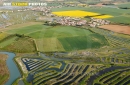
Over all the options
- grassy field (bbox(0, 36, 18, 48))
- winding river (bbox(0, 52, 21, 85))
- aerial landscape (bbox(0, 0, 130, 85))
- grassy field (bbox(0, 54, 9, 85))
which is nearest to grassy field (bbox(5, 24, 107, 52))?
A: aerial landscape (bbox(0, 0, 130, 85))

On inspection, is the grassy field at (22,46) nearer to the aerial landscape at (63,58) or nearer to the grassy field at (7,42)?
the aerial landscape at (63,58)

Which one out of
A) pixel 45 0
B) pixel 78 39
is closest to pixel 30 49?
pixel 78 39

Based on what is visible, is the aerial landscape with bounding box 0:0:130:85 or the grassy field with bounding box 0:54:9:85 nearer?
the grassy field with bounding box 0:54:9:85

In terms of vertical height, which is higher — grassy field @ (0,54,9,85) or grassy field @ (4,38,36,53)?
grassy field @ (4,38,36,53)

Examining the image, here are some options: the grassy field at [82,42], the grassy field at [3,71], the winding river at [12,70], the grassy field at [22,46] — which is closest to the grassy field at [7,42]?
the grassy field at [22,46]

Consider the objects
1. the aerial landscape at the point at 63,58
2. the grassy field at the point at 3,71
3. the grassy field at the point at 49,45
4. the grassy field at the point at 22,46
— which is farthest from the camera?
the grassy field at the point at 22,46

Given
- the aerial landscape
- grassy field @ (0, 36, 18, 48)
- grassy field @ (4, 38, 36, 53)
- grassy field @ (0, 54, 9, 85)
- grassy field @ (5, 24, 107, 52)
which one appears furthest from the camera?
grassy field @ (0, 36, 18, 48)

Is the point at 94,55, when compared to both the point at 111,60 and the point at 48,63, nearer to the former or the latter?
the point at 111,60

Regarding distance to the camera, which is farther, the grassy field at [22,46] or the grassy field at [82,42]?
the grassy field at [82,42]

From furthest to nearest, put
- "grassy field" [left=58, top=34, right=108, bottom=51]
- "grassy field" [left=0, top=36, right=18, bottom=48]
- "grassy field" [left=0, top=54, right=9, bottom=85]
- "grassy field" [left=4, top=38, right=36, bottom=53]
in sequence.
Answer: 1. "grassy field" [left=0, top=36, right=18, bottom=48]
2. "grassy field" [left=58, top=34, right=108, bottom=51]
3. "grassy field" [left=4, top=38, right=36, bottom=53]
4. "grassy field" [left=0, top=54, right=9, bottom=85]

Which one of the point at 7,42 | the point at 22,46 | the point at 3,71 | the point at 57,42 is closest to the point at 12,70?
the point at 3,71

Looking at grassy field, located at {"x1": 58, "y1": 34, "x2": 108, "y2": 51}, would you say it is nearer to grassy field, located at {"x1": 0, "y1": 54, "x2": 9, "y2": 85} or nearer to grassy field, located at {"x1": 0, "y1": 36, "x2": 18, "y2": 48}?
grassy field, located at {"x1": 0, "y1": 36, "x2": 18, "y2": 48}

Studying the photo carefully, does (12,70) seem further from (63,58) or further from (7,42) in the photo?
(7,42)
